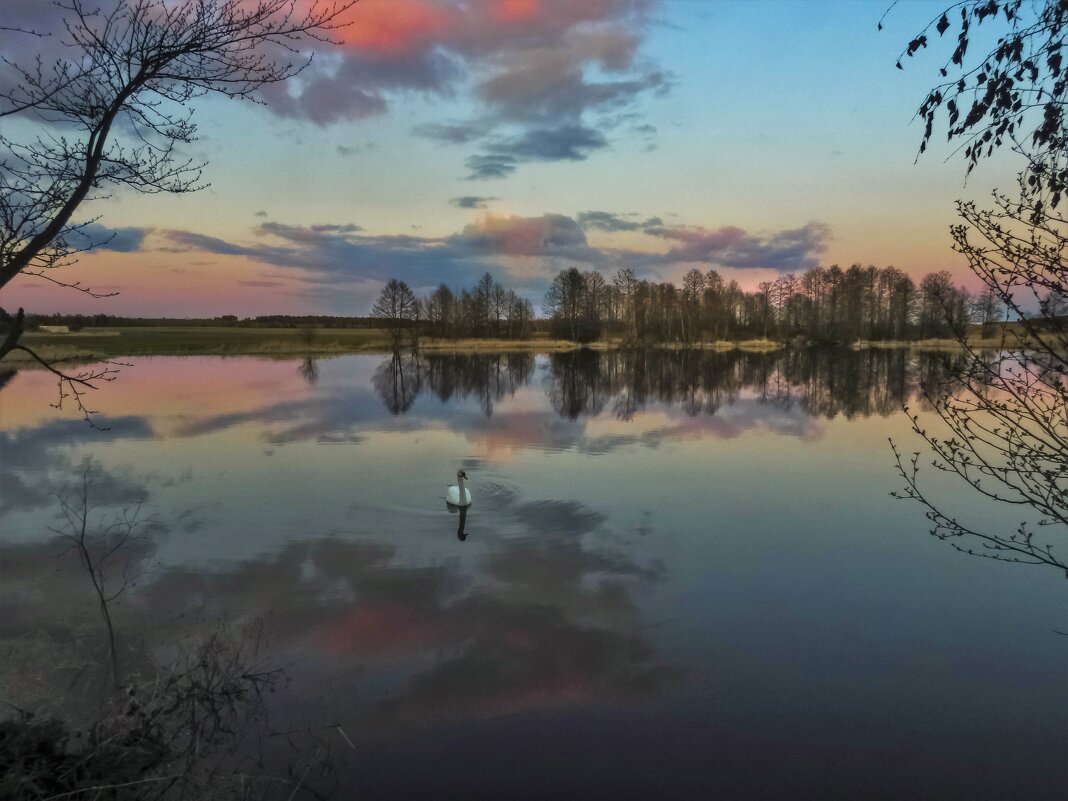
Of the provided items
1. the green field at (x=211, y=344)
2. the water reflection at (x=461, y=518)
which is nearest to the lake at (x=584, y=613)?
the water reflection at (x=461, y=518)

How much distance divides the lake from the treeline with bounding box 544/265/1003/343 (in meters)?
80.0

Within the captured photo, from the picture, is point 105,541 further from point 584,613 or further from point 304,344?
point 304,344

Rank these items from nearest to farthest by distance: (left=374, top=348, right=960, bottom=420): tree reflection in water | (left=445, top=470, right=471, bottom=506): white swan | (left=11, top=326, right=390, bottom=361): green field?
(left=445, top=470, right=471, bottom=506): white swan < (left=374, top=348, right=960, bottom=420): tree reflection in water < (left=11, top=326, right=390, bottom=361): green field

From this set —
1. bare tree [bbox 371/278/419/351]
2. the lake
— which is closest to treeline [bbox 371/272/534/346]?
bare tree [bbox 371/278/419/351]

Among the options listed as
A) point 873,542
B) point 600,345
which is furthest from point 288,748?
point 600,345

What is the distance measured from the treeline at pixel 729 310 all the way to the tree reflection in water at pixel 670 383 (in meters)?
33.0

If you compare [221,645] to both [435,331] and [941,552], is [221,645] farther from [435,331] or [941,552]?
[435,331]

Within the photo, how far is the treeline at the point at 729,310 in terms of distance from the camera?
95.0 meters

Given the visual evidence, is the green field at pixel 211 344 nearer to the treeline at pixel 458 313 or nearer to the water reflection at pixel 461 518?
the treeline at pixel 458 313

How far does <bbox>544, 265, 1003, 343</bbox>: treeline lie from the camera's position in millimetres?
95000

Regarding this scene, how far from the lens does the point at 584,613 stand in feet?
30.4

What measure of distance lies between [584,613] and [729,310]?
9956cm

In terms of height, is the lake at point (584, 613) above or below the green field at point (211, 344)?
below

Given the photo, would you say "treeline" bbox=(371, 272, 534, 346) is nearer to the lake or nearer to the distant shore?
the distant shore
